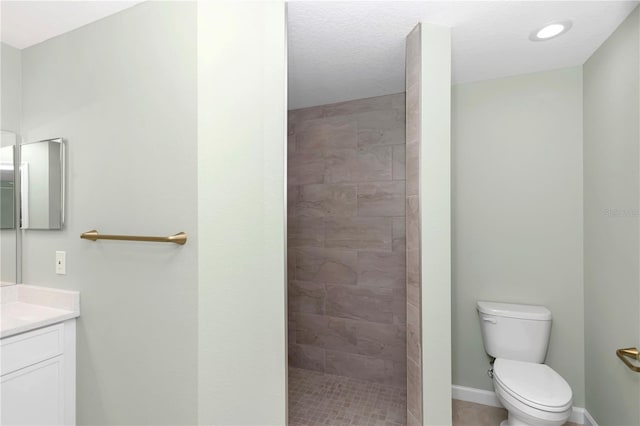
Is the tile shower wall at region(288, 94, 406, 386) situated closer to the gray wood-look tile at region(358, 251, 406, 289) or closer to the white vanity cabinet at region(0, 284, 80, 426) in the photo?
the gray wood-look tile at region(358, 251, 406, 289)

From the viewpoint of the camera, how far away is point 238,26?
1.29m

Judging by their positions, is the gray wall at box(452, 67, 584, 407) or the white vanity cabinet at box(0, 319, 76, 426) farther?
the gray wall at box(452, 67, 584, 407)

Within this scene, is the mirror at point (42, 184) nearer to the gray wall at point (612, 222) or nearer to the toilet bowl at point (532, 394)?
the toilet bowl at point (532, 394)

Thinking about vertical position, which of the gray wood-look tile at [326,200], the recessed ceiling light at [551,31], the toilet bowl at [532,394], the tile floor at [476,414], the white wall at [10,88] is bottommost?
the tile floor at [476,414]

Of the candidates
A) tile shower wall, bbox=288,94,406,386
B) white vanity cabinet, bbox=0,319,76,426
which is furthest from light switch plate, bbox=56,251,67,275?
tile shower wall, bbox=288,94,406,386

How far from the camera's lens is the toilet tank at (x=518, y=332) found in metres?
1.98

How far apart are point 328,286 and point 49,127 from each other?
7.18 feet

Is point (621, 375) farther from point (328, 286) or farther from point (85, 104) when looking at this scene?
point (85, 104)

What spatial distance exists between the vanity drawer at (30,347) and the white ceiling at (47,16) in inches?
60.2

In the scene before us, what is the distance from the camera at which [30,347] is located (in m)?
1.40

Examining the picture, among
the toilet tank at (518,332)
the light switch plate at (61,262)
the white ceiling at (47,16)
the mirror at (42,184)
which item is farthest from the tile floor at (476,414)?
the white ceiling at (47,16)

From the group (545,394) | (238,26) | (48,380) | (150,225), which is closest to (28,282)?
(48,380)

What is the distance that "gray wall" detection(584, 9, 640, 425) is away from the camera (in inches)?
58.9

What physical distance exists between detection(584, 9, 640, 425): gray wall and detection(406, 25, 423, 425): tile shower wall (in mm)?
1009
